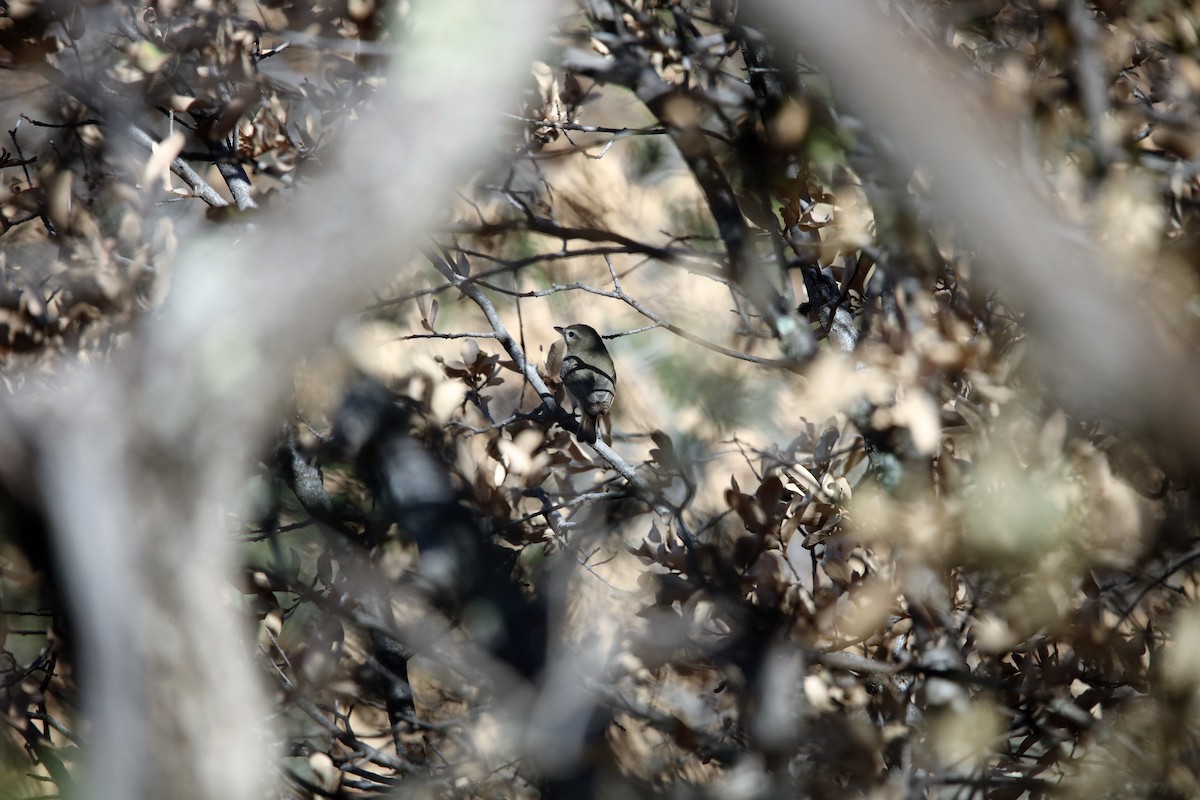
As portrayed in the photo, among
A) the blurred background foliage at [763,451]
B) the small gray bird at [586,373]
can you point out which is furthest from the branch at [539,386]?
the small gray bird at [586,373]

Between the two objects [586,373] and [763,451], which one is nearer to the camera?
→ [763,451]

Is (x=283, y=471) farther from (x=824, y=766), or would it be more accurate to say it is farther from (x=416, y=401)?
(x=824, y=766)

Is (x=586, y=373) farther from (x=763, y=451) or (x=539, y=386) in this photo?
(x=763, y=451)

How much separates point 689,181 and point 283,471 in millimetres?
2531

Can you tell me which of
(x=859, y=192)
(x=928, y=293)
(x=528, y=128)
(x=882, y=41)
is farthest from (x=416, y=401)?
(x=882, y=41)

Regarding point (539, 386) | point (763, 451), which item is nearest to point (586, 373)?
point (539, 386)

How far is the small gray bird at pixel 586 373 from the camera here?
281cm

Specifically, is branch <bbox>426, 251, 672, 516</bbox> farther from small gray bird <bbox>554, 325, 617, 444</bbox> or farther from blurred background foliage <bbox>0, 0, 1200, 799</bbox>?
small gray bird <bbox>554, 325, 617, 444</bbox>

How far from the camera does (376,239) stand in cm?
78

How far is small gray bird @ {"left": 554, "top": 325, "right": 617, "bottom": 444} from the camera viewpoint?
281 cm

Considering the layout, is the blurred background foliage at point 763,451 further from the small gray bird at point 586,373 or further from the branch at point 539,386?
the small gray bird at point 586,373

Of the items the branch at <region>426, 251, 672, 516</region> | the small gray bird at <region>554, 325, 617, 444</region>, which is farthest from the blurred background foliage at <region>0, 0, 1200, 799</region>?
the small gray bird at <region>554, 325, 617, 444</region>

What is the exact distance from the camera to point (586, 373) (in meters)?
2.86

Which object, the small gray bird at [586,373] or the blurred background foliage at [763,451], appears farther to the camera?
the small gray bird at [586,373]
